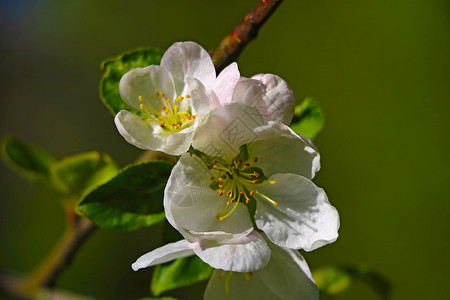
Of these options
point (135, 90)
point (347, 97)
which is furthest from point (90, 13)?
point (135, 90)

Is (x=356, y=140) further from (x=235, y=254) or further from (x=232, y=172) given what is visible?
(x=235, y=254)

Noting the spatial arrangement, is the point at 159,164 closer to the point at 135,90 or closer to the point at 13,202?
the point at 135,90

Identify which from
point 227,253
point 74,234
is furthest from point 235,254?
point 74,234

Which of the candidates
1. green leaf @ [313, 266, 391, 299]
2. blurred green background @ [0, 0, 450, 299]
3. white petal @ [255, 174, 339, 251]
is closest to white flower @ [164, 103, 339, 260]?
white petal @ [255, 174, 339, 251]

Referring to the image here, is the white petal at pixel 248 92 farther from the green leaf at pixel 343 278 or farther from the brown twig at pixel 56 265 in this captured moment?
the green leaf at pixel 343 278

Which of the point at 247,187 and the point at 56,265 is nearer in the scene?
the point at 247,187

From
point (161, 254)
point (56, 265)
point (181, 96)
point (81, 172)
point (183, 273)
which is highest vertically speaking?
point (181, 96)
